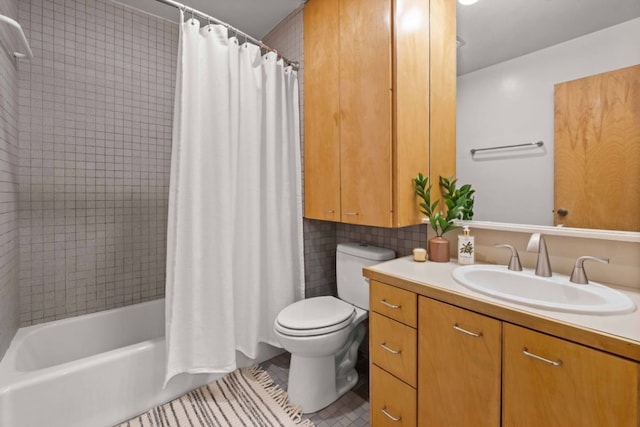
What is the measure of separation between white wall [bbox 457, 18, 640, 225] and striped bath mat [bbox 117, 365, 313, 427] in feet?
4.77

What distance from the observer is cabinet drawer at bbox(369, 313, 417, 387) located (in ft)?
3.68

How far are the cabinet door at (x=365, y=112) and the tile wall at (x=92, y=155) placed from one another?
1.44m

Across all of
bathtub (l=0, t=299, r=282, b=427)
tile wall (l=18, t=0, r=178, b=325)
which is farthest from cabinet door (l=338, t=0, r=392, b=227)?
tile wall (l=18, t=0, r=178, b=325)

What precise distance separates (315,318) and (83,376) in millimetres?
1126

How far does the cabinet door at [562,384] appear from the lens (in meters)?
0.68

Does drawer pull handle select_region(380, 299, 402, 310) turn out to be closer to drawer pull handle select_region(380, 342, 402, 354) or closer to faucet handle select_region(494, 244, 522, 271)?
drawer pull handle select_region(380, 342, 402, 354)

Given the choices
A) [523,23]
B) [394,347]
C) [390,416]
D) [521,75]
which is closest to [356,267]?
[394,347]

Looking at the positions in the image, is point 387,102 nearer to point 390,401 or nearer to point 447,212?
point 447,212

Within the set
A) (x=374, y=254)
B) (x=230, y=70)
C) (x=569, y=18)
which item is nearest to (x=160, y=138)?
(x=230, y=70)

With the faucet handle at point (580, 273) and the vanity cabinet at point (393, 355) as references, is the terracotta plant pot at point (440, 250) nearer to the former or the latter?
the vanity cabinet at point (393, 355)

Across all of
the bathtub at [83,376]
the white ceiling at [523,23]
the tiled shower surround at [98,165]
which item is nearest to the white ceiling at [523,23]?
the white ceiling at [523,23]

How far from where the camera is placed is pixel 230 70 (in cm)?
165

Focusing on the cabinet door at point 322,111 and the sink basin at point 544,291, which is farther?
the cabinet door at point 322,111

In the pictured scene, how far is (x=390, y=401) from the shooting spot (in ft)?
4.00
